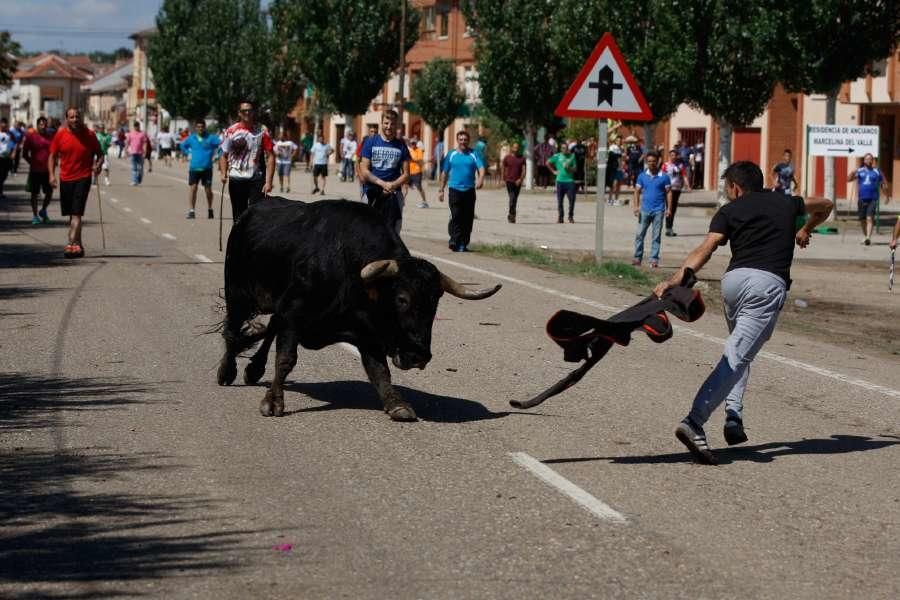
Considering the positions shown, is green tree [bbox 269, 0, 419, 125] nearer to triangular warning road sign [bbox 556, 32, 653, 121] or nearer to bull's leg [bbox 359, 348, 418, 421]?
triangular warning road sign [bbox 556, 32, 653, 121]

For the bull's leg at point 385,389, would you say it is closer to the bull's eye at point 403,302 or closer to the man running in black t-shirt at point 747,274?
the bull's eye at point 403,302

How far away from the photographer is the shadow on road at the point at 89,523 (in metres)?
6.21

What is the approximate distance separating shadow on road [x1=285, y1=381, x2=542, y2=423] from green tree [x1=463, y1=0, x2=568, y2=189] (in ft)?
140

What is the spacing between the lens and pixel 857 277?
23.4 m

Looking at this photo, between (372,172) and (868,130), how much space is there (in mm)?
18414

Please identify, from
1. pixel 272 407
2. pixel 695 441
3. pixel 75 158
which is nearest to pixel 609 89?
pixel 75 158

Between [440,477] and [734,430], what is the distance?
6.10 feet

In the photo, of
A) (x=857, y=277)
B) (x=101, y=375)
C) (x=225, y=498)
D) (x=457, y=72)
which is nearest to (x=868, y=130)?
(x=857, y=277)

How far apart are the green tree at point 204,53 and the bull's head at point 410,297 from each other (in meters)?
78.1

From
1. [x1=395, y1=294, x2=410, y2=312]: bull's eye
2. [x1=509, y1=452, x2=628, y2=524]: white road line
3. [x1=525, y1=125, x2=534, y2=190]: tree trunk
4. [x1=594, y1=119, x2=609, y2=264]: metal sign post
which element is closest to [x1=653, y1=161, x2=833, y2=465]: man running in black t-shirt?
[x1=509, y1=452, x2=628, y2=524]: white road line

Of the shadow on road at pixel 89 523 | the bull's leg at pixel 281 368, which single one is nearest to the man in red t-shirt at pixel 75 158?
the bull's leg at pixel 281 368

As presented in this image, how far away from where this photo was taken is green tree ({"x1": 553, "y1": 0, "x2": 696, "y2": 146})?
3816 cm

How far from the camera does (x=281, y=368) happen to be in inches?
389

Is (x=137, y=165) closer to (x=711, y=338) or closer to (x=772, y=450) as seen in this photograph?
(x=711, y=338)
